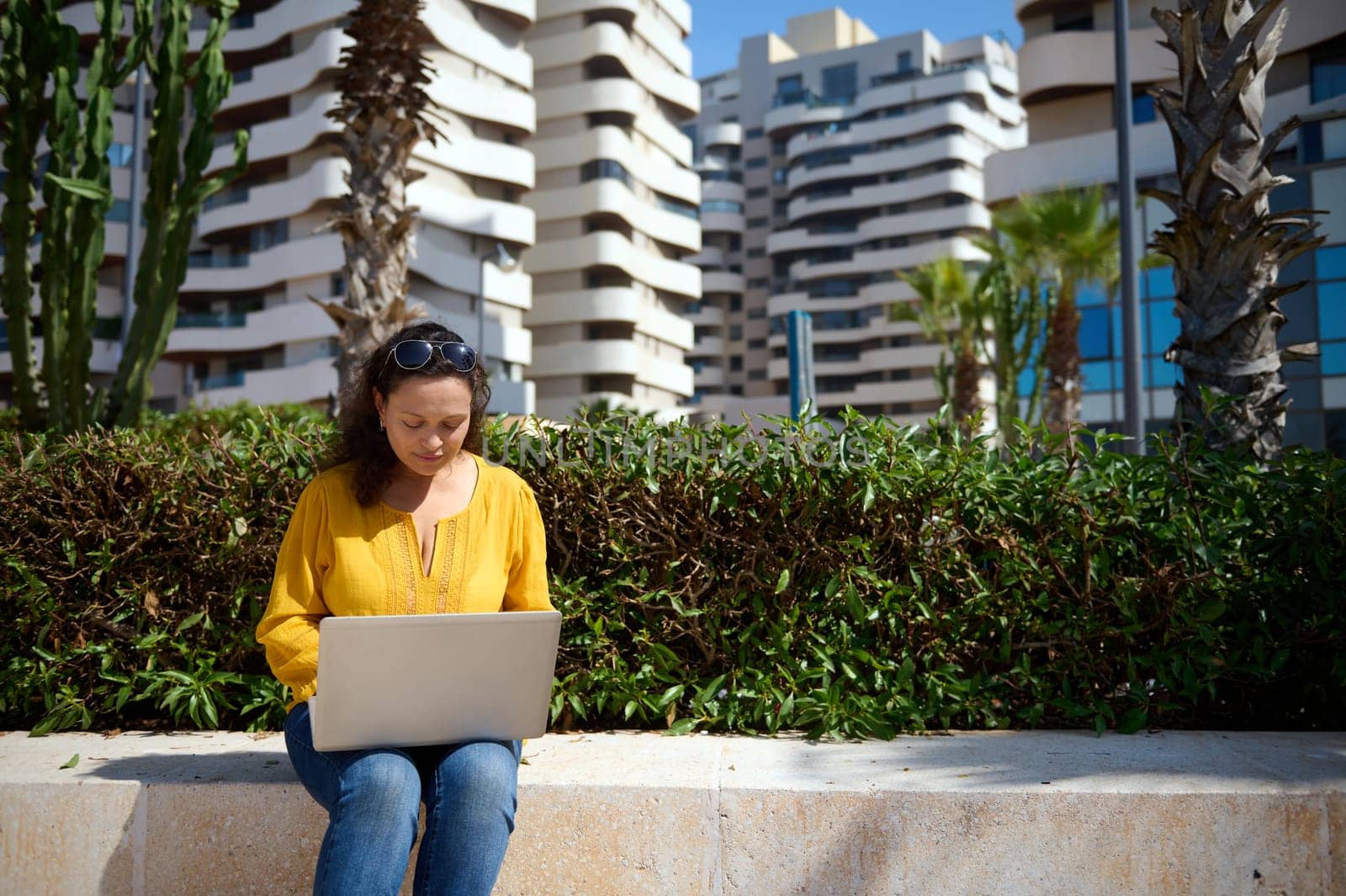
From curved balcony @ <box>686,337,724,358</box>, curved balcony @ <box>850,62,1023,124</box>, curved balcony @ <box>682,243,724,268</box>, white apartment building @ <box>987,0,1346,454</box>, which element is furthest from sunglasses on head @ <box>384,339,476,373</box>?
curved balcony @ <box>682,243,724,268</box>

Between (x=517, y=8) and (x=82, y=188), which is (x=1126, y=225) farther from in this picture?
(x=517, y=8)

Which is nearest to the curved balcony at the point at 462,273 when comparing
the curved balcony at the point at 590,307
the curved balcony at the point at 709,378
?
the curved balcony at the point at 590,307

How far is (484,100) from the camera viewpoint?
4350 centimetres

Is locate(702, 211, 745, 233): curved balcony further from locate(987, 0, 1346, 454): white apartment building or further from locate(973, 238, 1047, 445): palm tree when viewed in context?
locate(973, 238, 1047, 445): palm tree

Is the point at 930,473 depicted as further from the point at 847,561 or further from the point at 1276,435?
the point at 1276,435

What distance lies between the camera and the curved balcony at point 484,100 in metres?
42.3

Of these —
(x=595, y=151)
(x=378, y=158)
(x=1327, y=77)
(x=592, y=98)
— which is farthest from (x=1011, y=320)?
(x=592, y=98)

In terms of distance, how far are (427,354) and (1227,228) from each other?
13.3ft

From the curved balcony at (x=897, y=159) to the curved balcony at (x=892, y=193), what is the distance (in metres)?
0.94

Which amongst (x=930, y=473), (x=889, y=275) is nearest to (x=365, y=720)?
(x=930, y=473)

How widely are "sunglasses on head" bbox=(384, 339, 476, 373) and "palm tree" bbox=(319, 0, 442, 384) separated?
26.5 feet

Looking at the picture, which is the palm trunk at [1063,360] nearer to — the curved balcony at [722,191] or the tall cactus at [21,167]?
the tall cactus at [21,167]

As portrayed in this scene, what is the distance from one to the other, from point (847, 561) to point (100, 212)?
512cm

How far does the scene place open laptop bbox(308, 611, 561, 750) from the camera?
2734mm
